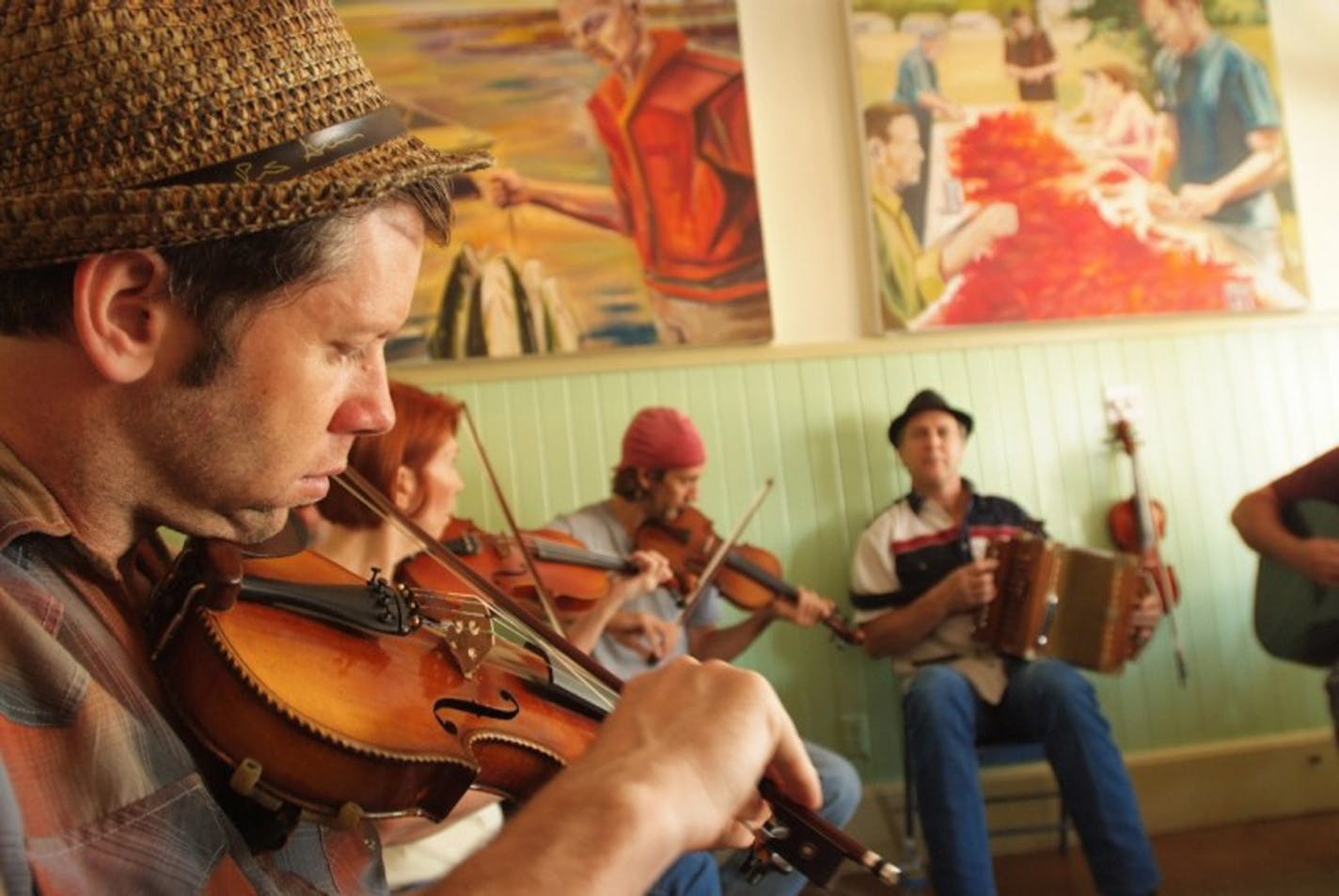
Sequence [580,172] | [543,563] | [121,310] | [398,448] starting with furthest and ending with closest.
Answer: [580,172] → [543,563] → [398,448] → [121,310]

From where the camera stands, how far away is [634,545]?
124 inches

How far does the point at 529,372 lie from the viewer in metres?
3.53

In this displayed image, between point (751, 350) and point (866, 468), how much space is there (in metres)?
0.49

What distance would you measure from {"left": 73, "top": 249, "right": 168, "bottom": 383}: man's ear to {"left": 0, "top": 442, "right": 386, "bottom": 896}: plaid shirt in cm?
9

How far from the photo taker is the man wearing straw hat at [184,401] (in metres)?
0.63

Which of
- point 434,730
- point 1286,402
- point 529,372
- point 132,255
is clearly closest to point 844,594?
point 529,372

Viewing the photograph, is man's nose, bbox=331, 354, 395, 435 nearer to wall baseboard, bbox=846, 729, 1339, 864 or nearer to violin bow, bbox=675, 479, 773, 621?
violin bow, bbox=675, 479, 773, 621

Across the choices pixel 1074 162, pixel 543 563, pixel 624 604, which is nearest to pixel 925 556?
pixel 624 604

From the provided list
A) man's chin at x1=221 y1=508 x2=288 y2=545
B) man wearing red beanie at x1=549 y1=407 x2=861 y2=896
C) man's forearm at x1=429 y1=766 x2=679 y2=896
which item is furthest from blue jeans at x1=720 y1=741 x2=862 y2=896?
man's forearm at x1=429 y1=766 x2=679 y2=896

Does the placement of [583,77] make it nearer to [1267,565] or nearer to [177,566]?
[1267,565]

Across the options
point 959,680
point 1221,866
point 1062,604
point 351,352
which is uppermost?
point 351,352

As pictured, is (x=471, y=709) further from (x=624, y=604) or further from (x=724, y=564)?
(x=724, y=564)

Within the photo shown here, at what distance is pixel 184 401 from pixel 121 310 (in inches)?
2.5

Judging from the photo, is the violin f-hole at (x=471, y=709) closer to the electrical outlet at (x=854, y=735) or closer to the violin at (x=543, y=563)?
the violin at (x=543, y=563)
